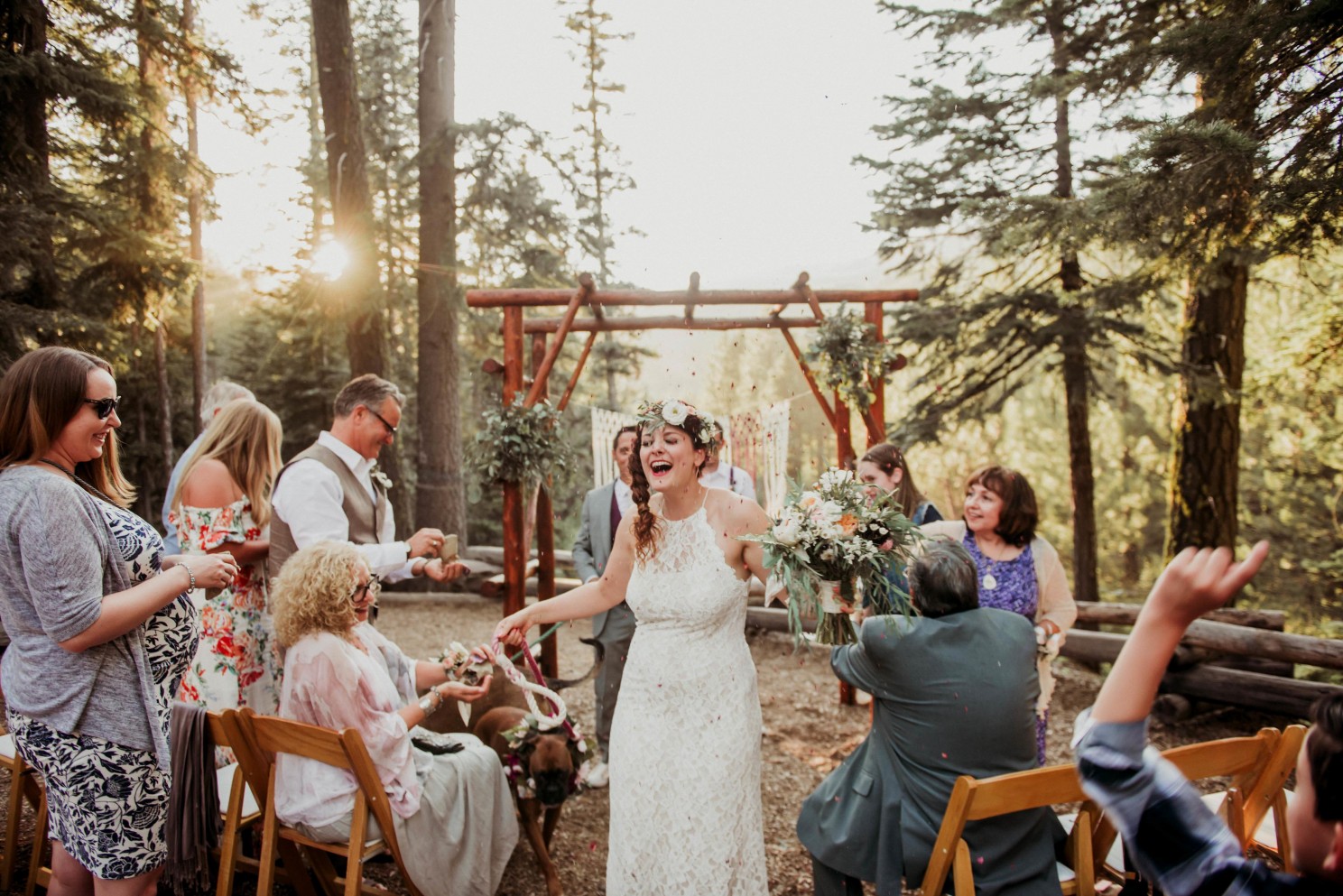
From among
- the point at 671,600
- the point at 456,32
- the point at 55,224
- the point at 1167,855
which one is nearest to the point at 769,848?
the point at 671,600

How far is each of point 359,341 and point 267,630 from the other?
250 inches

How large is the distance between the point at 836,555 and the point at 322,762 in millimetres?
1952

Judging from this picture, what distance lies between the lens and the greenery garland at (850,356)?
231 inches

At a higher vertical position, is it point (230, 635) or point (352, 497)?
point (352, 497)

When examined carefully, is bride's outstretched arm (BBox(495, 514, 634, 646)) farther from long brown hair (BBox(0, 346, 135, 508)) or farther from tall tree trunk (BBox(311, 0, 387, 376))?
tall tree trunk (BBox(311, 0, 387, 376))

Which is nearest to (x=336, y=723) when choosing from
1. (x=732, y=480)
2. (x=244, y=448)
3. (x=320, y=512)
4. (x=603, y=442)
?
(x=320, y=512)

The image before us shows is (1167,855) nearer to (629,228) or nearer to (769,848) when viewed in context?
(769,848)

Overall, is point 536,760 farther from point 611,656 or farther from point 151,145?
point 151,145

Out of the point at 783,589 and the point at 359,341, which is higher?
the point at 359,341

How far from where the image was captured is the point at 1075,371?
26.9 feet

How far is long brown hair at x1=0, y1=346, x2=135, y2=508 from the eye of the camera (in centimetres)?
234

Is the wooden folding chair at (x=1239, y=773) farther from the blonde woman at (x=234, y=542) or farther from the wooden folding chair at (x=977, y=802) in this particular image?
the blonde woman at (x=234, y=542)

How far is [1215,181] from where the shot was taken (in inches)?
150

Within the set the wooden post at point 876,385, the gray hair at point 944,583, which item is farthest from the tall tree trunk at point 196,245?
the gray hair at point 944,583
